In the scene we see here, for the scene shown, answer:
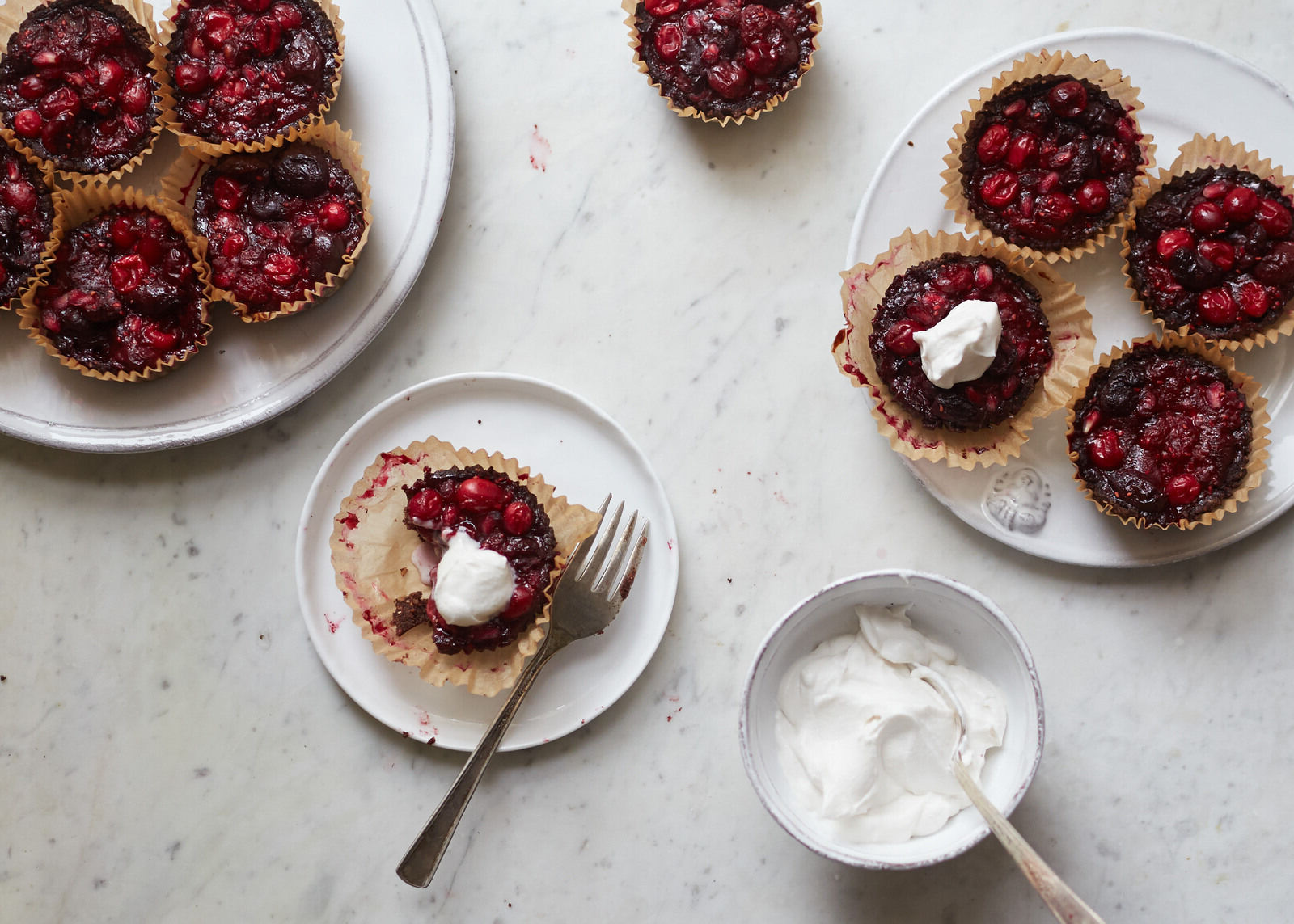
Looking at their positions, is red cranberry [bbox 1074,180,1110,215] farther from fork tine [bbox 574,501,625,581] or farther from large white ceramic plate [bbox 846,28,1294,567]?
fork tine [bbox 574,501,625,581]

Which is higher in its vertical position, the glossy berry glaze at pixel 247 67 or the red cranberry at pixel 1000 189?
the red cranberry at pixel 1000 189

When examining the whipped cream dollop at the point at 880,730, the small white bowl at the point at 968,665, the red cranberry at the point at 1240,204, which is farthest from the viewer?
the red cranberry at the point at 1240,204

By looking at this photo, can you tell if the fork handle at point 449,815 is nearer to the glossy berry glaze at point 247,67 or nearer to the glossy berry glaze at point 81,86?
the glossy berry glaze at point 247,67

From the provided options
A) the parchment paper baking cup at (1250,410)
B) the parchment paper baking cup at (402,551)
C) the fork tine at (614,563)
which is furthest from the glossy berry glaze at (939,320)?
the parchment paper baking cup at (402,551)

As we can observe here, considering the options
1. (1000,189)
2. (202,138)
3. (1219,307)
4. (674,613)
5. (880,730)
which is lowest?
(674,613)

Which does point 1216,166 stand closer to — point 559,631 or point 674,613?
point 674,613

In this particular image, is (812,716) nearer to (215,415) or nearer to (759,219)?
(759,219)

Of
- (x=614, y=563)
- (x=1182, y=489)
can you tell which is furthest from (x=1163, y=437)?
(x=614, y=563)
